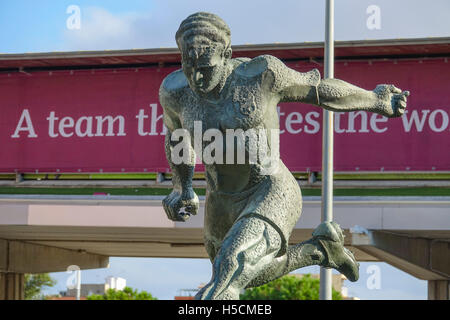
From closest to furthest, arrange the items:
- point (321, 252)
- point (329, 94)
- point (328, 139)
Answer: point (329, 94) → point (321, 252) → point (328, 139)

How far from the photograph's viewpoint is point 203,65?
5.86 m

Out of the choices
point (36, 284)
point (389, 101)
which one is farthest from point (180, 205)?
point (36, 284)

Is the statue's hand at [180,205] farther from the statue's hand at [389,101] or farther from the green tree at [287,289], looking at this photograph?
the green tree at [287,289]

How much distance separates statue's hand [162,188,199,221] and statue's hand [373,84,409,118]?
1.32 m

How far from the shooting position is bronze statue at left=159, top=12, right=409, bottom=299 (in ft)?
18.7

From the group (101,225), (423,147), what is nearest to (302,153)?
(423,147)

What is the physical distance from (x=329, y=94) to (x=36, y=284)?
69181mm

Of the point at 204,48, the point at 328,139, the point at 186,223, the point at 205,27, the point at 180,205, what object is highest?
the point at 328,139

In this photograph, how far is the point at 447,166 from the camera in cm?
2519

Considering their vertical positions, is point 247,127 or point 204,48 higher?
point 204,48

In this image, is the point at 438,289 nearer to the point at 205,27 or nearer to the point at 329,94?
the point at 329,94

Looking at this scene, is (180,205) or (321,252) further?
(180,205)

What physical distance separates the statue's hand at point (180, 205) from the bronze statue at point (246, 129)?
0.06 meters

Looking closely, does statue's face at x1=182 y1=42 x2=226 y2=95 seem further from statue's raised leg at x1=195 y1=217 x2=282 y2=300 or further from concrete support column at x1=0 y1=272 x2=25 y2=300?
concrete support column at x1=0 y1=272 x2=25 y2=300
